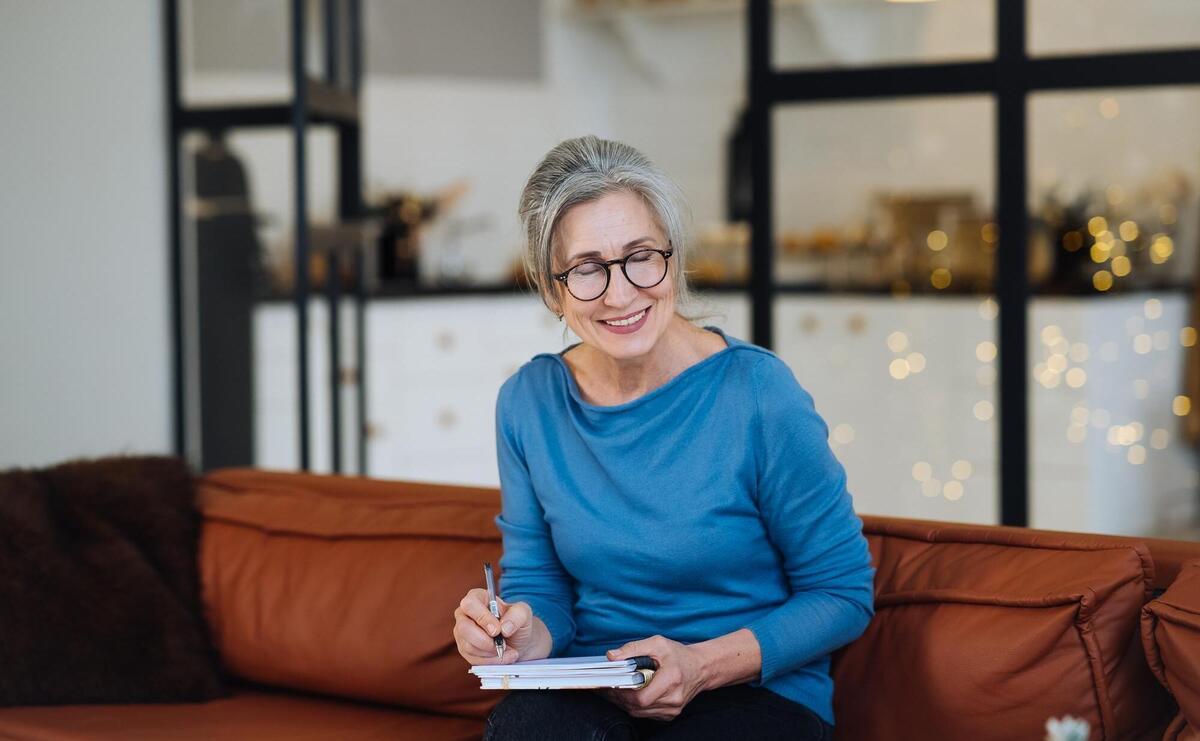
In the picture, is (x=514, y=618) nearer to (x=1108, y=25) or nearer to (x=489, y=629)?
(x=489, y=629)

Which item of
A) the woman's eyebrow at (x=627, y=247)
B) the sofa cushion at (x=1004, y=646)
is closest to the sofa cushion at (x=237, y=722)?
the sofa cushion at (x=1004, y=646)

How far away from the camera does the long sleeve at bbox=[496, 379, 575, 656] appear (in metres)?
1.94

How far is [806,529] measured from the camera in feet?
5.81

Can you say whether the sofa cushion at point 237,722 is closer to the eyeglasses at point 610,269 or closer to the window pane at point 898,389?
the eyeglasses at point 610,269

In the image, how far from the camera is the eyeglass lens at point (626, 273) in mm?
1813

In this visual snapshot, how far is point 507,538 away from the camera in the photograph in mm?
1979

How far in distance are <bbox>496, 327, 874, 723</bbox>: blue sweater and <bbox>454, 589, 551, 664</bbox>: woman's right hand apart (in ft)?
0.38

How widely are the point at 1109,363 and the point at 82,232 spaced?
3049 millimetres

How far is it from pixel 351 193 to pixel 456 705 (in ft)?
8.16

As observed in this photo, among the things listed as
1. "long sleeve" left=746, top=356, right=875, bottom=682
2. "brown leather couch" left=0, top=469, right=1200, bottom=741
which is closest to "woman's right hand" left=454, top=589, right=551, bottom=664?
"long sleeve" left=746, top=356, right=875, bottom=682

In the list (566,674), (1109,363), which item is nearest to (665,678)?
(566,674)

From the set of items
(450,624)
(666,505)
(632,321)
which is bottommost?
(450,624)

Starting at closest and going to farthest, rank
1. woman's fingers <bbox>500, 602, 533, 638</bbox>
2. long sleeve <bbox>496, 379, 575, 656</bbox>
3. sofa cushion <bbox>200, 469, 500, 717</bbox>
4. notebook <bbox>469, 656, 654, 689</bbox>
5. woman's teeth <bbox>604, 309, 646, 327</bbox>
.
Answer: notebook <bbox>469, 656, 654, 689</bbox> < woman's fingers <bbox>500, 602, 533, 638</bbox> < woman's teeth <bbox>604, 309, 646, 327</bbox> < long sleeve <bbox>496, 379, 575, 656</bbox> < sofa cushion <bbox>200, 469, 500, 717</bbox>

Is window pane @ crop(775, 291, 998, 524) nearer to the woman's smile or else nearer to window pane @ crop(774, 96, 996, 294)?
window pane @ crop(774, 96, 996, 294)
